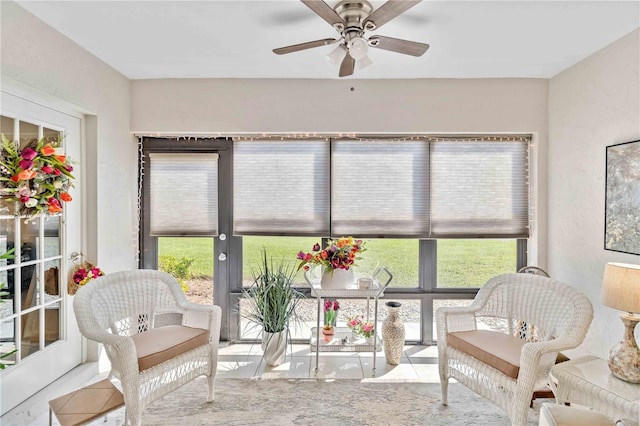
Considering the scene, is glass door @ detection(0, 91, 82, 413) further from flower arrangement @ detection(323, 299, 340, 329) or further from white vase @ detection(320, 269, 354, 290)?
flower arrangement @ detection(323, 299, 340, 329)

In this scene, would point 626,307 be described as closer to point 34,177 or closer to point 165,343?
point 165,343

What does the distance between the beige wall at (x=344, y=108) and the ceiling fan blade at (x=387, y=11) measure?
1301mm

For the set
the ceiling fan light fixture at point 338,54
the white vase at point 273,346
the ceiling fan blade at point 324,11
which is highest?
A: the ceiling fan blade at point 324,11

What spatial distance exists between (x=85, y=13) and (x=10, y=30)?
40cm

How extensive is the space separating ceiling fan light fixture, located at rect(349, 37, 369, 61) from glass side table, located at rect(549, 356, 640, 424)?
201cm

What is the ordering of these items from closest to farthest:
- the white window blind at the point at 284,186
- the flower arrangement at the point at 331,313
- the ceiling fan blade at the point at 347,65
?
the ceiling fan blade at the point at 347,65, the flower arrangement at the point at 331,313, the white window blind at the point at 284,186

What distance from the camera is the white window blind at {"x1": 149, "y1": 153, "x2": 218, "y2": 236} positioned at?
10.5ft

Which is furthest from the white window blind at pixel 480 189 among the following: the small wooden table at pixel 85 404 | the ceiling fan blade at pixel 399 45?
the small wooden table at pixel 85 404

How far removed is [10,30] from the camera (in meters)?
1.91

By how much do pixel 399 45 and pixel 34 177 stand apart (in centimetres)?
227

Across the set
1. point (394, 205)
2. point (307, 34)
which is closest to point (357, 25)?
point (307, 34)

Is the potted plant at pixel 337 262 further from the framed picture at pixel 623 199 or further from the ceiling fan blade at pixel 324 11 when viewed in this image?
the framed picture at pixel 623 199

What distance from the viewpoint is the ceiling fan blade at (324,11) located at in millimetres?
1560

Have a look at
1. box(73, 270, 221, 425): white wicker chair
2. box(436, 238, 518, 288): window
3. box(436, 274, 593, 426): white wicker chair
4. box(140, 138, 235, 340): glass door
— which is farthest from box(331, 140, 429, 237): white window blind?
box(73, 270, 221, 425): white wicker chair
